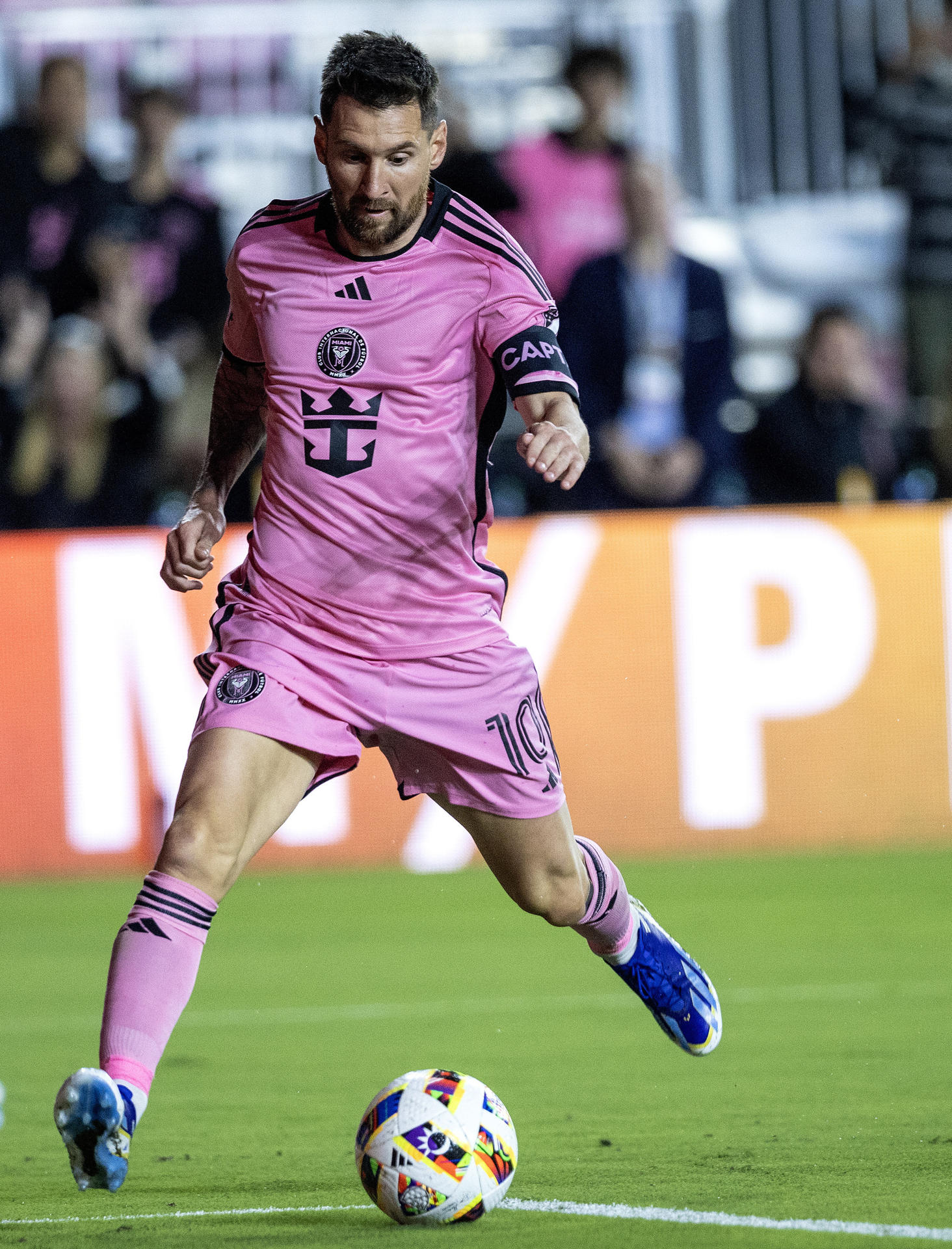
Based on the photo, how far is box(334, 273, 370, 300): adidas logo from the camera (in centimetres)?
425

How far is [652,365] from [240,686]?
6.28 m

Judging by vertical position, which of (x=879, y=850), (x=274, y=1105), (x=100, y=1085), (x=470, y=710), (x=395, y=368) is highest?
(x=395, y=368)

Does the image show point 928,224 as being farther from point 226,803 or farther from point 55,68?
point 226,803

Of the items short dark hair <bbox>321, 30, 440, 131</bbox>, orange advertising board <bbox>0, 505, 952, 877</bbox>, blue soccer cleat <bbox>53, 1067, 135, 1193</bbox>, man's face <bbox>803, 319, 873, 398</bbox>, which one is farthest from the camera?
man's face <bbox>803, 319, 873, 398</bbox>

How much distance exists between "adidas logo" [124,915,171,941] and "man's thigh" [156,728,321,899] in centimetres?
11

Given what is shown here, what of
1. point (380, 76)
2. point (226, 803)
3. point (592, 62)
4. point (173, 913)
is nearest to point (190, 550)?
point (226, 803)

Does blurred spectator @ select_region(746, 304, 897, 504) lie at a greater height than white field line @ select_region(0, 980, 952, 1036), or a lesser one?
greater

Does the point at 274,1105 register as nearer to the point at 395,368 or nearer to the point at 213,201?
the point at 395,368

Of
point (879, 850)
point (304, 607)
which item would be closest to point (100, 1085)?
point (304, 607)

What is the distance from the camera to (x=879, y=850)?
379 inches

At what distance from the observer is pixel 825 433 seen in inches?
408

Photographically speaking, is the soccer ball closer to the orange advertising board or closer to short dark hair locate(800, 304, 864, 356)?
the orange advertising board

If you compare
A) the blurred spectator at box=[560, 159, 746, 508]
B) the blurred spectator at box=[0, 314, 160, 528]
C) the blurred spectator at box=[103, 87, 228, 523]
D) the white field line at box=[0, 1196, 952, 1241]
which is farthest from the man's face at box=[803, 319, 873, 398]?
the white field line at box=[0, 1196, 952, 1241]

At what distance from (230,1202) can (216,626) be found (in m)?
1.22
